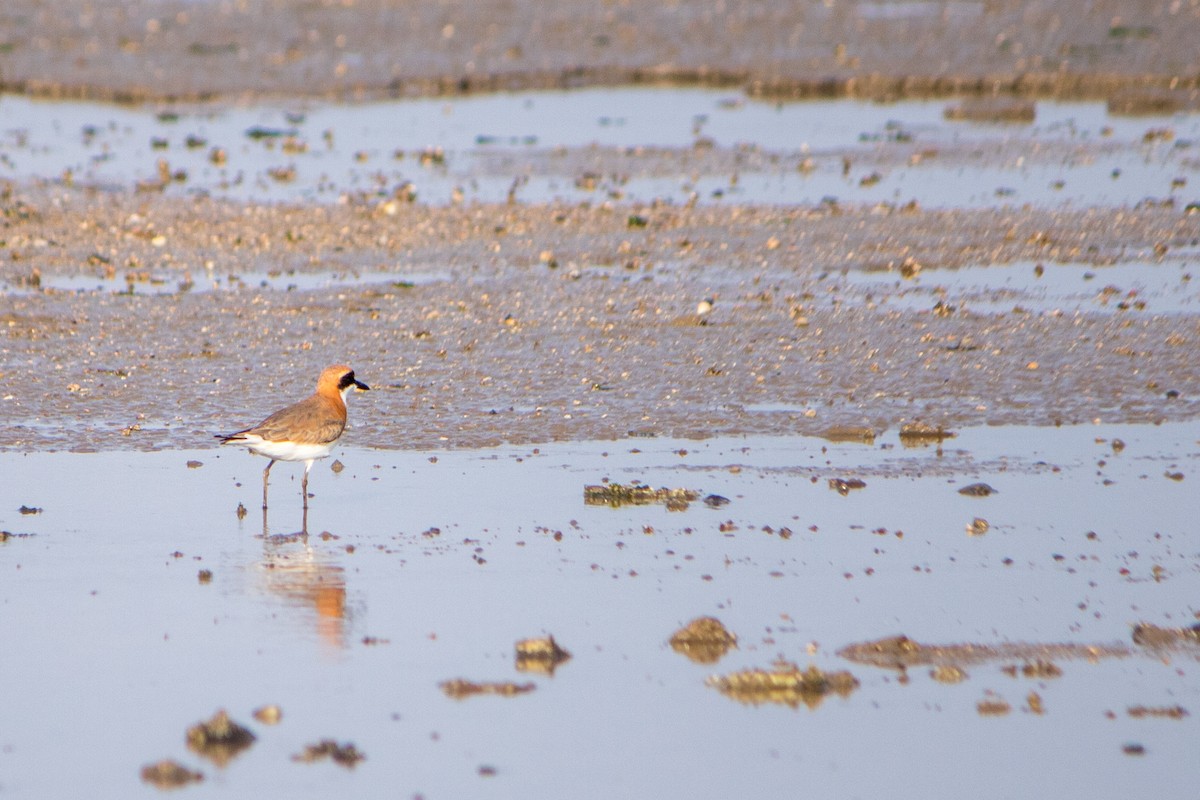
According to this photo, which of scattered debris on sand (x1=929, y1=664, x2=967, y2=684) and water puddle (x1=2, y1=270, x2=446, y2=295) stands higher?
water puddle (x1=2, y1=270, x2=446, y2=295)

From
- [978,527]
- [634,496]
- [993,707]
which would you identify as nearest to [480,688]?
[993,707]

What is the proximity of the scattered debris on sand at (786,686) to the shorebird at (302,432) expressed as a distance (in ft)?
12.2

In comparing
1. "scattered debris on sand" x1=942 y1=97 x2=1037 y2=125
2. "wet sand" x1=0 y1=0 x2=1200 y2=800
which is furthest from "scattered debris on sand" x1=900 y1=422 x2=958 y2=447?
"scattered debris on sand" x1=942 y1=97 x2=1037 y2=125

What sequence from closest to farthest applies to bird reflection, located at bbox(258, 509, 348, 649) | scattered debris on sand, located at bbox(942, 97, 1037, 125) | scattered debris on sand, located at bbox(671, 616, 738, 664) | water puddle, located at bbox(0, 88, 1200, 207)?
scattered debris on sand, located at bbox(671, 616, 738, 664), bird reflection, located at bbox(258, 509, 348, 649), water puddle, located at bbox(0, 88, 1200, 207), scattered debris on sand, located at bbox(942, 97, 1037, 125)

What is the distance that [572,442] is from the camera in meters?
11.3

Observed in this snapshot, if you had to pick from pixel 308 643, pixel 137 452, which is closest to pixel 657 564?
pixel 308 643

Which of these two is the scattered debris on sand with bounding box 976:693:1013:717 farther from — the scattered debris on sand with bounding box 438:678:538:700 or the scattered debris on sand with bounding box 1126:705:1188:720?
the scattered debris on sand with bounding box 438:678:538:700

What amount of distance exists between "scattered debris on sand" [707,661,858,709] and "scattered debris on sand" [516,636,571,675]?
67 cm

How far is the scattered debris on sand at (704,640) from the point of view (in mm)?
7535

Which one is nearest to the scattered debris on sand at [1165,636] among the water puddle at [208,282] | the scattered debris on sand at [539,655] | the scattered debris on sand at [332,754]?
the scattered debris on sand at [539,655]

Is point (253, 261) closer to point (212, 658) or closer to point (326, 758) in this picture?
point (212, 658)

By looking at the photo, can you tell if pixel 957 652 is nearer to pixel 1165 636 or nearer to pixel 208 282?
pixel 1165 636

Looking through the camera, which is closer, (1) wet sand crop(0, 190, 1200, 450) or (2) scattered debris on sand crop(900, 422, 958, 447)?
(2) scattered debris on sand crop(900, 422, 958, 447)

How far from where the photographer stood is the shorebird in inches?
395
